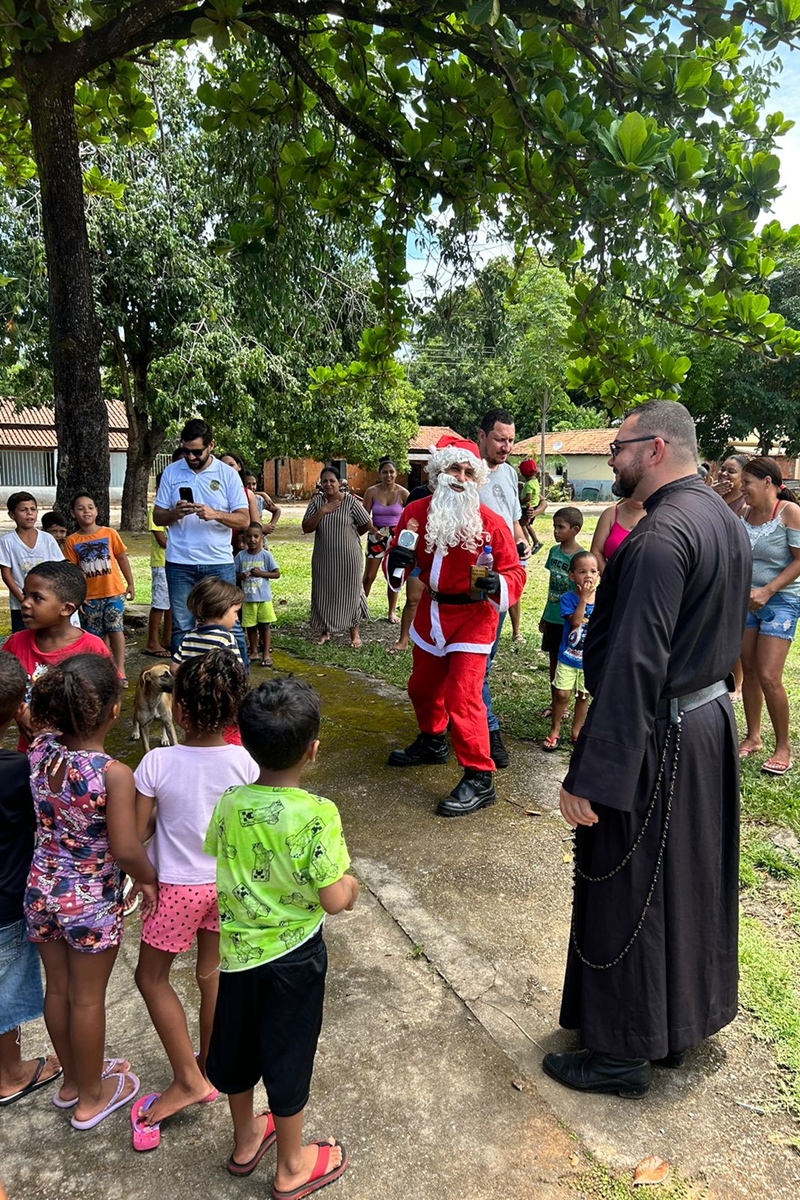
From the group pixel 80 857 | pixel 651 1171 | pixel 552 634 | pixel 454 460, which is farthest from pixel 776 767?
pixel 80 857

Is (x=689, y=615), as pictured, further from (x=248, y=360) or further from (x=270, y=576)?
(x=248, y=360)

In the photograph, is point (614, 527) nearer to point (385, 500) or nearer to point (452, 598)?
point (452, 598)

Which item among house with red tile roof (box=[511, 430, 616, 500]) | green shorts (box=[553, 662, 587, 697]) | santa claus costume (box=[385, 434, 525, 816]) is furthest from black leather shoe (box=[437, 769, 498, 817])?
house with red tile roof (box=[511, 430, 616, 500])

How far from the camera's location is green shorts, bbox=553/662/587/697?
5.23 m

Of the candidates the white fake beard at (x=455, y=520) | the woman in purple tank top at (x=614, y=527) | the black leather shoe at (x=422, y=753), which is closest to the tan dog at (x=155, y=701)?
the black leather shoe at (x=422, y=753)

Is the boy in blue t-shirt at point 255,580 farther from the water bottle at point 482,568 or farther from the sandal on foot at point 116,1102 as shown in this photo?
the sandal on foot at point 116,1102

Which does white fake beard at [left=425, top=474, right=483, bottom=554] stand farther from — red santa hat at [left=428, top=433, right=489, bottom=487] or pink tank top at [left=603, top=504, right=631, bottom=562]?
pink tank top at [left=603, top=504, right=631, bottom=562]

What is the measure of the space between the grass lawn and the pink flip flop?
5.76 feet

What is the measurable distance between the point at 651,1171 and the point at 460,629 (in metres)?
2.73

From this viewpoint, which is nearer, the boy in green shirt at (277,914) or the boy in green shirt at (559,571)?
the boy in green shirt at (277,914)

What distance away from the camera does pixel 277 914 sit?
2.04 m

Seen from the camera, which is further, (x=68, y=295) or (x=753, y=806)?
(x=68, y=295)

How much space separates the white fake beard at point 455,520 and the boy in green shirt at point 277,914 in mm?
2517

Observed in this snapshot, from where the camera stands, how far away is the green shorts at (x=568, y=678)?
523 centimetres
